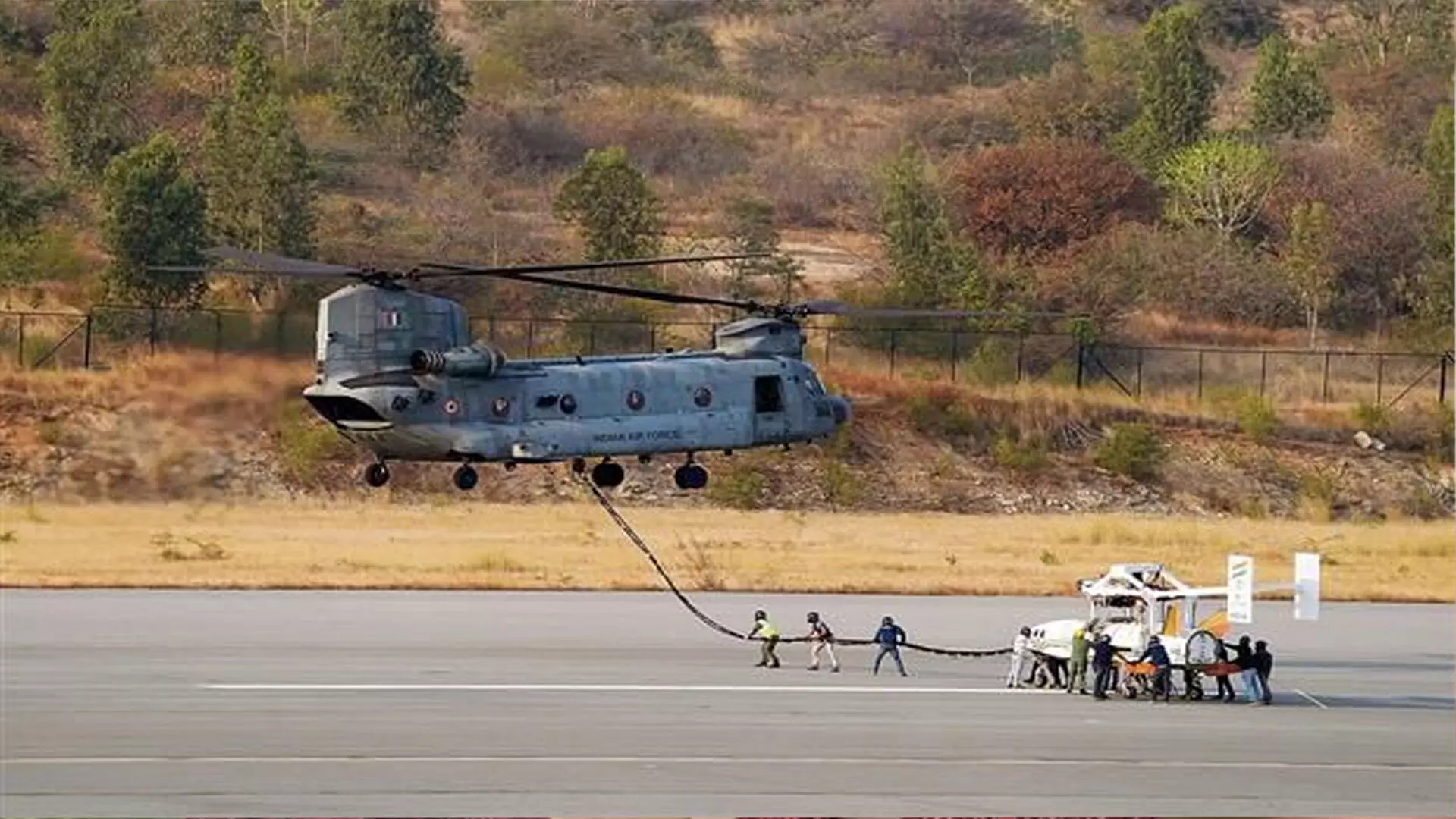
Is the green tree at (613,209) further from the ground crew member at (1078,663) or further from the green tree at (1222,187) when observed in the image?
the ground crew member at (1078,663)

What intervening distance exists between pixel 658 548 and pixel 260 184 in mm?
26906

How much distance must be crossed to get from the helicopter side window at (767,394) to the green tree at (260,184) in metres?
46.8

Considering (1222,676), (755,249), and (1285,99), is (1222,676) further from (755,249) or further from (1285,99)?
(1285,99)

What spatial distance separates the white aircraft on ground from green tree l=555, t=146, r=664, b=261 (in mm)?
45626

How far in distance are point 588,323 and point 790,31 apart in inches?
2510

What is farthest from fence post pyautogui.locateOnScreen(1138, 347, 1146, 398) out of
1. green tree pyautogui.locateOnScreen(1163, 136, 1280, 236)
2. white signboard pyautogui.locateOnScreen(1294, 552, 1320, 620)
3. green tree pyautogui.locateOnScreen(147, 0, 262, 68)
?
white signboard pyautogui.locateOnScreen(1294, 552, 1320, 620)

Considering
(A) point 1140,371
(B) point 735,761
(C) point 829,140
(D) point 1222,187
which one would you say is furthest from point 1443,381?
(B) point 735,761

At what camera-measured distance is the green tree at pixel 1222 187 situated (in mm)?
107688

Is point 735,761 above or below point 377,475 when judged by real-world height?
below

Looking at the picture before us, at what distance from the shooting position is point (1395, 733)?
4331 cm

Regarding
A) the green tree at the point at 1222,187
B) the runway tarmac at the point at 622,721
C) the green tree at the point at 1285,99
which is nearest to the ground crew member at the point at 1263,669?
the runway tarmac at the point at 622,721

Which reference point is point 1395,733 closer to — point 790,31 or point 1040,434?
point 1040,434

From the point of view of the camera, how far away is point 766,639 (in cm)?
4825

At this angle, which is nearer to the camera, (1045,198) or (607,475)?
(607,475)
